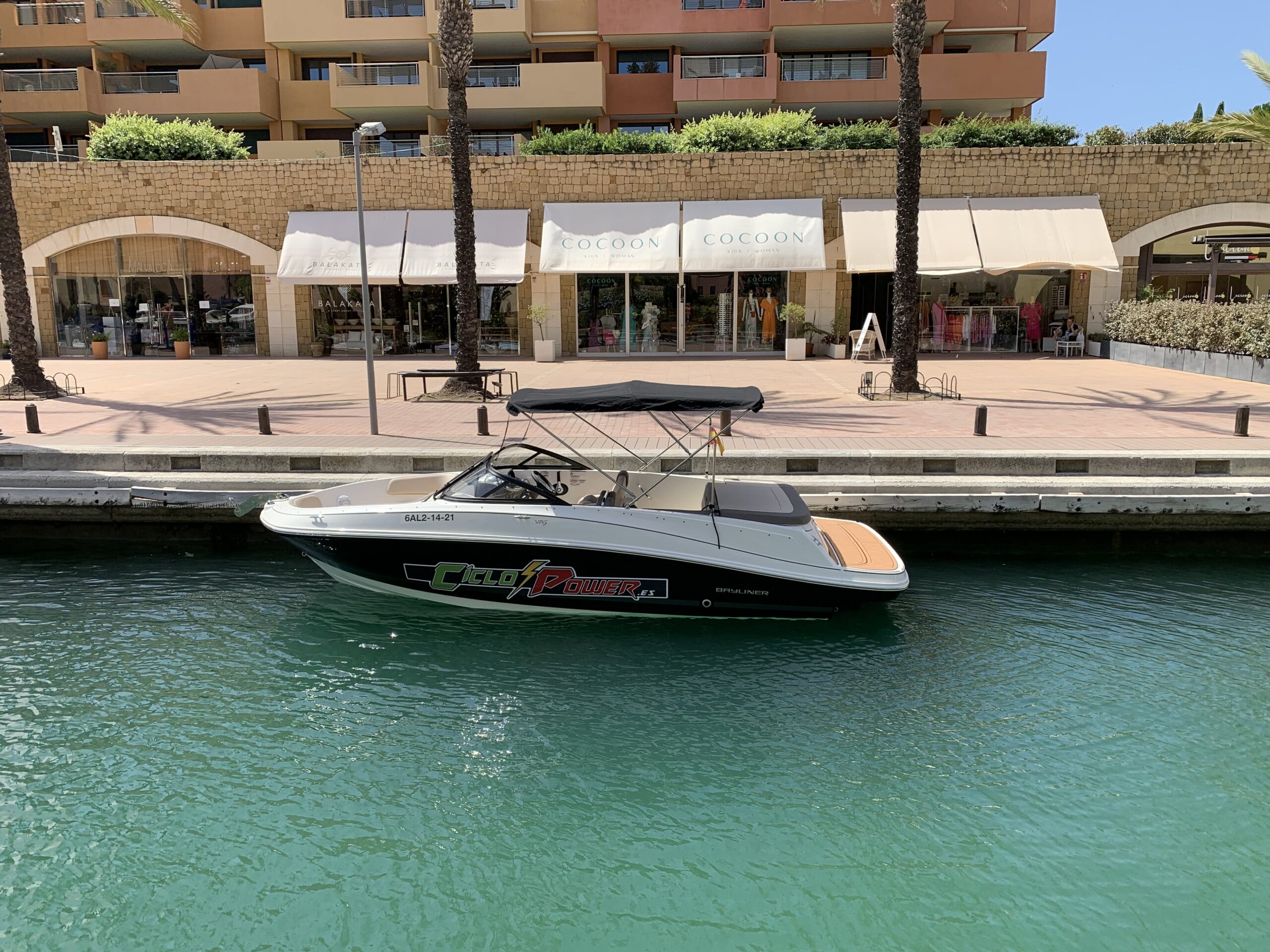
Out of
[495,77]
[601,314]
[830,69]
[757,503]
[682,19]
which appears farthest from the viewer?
[495,77]

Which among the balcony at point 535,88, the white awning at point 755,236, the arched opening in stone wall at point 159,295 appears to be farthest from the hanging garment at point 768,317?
the arched opening in stone wall at point 159,295

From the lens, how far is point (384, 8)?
1389 inches

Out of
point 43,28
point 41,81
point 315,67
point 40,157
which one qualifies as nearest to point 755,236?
point 315,67

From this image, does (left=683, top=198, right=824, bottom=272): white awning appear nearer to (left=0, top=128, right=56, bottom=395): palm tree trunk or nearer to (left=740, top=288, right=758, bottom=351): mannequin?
(left=740, top=288, right=758, bottom=351): mannequin

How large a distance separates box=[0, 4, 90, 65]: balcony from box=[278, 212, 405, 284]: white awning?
663 inches

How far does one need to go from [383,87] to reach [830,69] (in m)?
16.0

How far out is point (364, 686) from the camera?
27.5ft

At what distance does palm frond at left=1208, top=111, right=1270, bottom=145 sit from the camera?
22375mm

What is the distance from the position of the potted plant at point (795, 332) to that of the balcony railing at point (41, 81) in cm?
2793

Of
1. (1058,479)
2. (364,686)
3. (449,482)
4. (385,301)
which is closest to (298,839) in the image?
(364,686)

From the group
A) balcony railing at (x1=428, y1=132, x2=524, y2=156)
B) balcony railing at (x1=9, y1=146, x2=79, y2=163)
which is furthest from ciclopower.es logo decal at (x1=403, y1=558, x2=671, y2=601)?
balcony railing at (x1=9, y1=146, x2=79, y2=163)

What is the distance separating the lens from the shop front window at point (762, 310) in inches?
1081

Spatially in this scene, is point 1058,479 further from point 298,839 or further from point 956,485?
point 298,839

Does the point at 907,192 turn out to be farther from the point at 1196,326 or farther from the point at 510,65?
the point at 510,65
